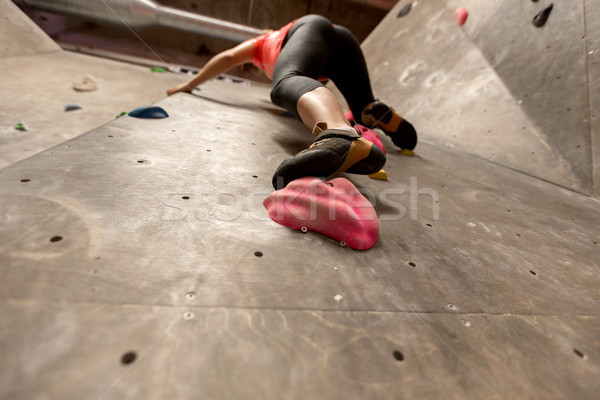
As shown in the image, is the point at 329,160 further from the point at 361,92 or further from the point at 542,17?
the point at 542,17

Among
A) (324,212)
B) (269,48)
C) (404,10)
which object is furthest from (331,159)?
(404,10)

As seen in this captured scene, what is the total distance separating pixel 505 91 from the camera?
1.84 metres

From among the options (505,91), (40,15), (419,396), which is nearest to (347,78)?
(505,91)

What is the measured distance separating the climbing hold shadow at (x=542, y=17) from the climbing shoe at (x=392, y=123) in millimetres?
1216

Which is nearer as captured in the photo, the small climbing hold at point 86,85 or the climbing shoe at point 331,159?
the climbing shoe at point 331,159

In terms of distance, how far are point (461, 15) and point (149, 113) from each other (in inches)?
99.8

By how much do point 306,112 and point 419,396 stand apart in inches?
31.3

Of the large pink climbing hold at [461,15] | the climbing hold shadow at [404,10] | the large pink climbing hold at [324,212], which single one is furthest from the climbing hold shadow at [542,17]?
the large pink climbing hold at [324,212]

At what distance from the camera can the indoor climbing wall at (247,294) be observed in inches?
13.2

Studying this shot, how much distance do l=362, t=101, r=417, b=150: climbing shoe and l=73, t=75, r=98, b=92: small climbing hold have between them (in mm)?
1882

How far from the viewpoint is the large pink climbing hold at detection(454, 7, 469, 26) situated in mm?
2281

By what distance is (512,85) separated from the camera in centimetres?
182

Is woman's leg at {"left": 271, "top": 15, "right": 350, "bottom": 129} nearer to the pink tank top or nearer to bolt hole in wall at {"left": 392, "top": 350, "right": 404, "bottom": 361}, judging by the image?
the pink tank top

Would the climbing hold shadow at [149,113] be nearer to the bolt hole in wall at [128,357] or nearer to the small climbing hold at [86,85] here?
the bolt hole in wall at [128,357]
